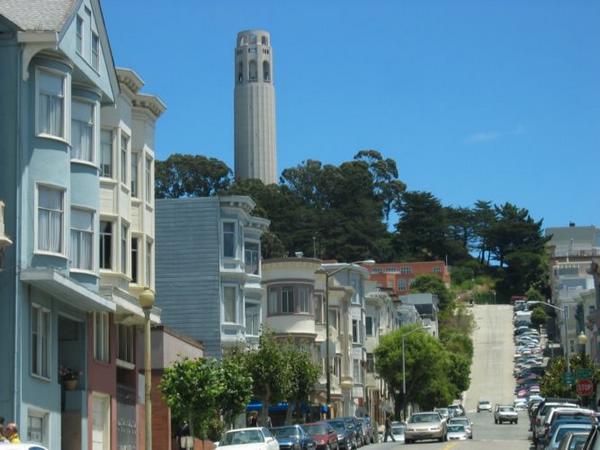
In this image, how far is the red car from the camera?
51.9 metres

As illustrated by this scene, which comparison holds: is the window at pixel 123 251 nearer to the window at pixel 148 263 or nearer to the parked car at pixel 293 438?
the window at pixel 148 263

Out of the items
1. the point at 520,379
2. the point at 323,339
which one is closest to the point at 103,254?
the point at 323,339

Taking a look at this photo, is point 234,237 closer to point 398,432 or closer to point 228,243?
point 228,243

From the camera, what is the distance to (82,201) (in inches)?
1457

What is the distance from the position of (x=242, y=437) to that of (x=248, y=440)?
1.13 feet

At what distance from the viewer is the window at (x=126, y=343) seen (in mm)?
42938

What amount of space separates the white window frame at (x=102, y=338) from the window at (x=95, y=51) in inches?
286

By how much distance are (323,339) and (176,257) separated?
20976mm

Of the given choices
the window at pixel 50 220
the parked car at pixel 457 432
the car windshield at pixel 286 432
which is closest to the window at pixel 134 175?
the window at pixel 50 220

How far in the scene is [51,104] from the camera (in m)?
35.2

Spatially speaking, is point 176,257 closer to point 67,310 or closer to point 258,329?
point 258,329

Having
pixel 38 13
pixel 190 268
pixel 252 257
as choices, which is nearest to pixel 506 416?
pixel 252 257

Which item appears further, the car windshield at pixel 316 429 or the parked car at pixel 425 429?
the parked car at pixel 425 429

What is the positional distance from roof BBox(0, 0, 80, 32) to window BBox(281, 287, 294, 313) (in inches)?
1525
